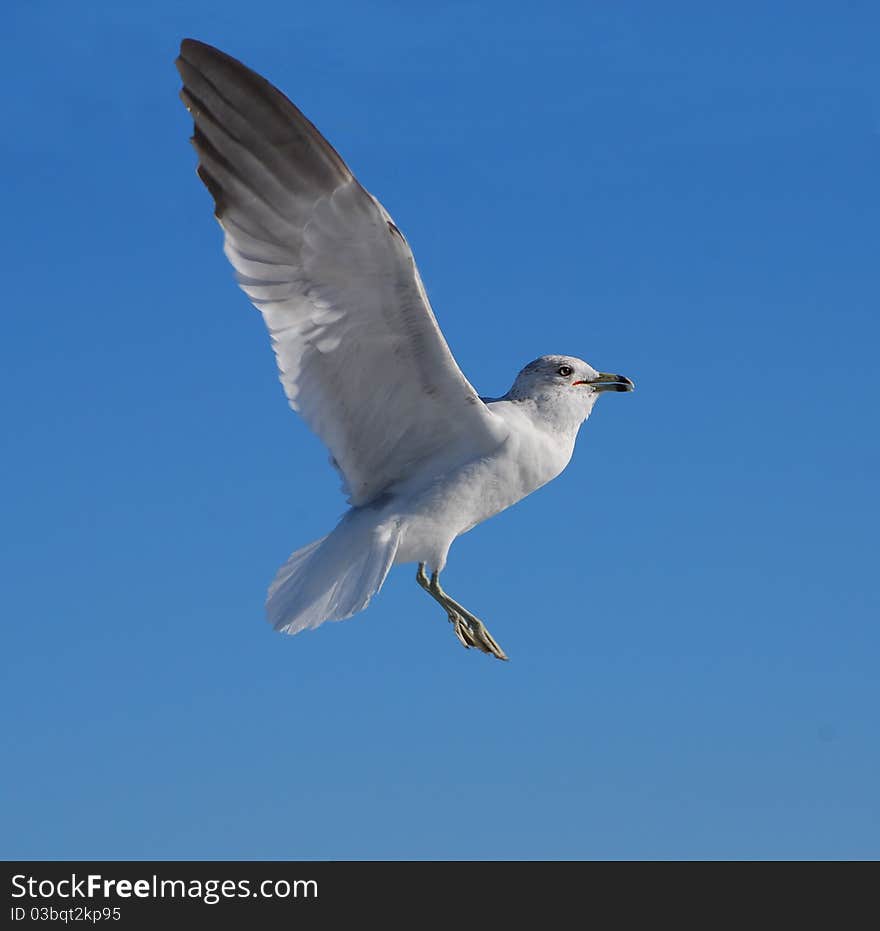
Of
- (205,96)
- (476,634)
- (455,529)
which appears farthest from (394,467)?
(205,96)

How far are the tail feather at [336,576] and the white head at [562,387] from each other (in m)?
1.35

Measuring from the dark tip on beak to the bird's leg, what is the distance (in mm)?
1745

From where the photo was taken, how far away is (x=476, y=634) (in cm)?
898

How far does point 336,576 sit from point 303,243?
2006 mm

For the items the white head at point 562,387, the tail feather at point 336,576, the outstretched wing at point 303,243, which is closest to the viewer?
the outstretched wing at point 303,243

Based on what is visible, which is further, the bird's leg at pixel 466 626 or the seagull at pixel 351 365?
the bird's leg at pixel 466 626

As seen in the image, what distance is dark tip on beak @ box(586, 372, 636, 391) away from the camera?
968cm

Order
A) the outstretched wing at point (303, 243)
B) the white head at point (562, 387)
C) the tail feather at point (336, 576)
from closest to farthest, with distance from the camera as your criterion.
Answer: the outstretched wing at point (303, 243)
the tail feather at point (336, 576)
the white head at point (562, 387)

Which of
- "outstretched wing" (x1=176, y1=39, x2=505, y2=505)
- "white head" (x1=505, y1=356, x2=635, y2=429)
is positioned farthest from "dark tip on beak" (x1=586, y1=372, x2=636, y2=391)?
"outstretched wing" (x1=176, y1=39, x2=505, y2=505)

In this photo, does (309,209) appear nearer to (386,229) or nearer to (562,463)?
(386,229)

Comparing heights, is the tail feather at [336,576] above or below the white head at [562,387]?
below

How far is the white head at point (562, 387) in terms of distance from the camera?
9.43m

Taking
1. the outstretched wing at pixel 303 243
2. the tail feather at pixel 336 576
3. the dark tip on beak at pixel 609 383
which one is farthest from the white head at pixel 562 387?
the tail feather at pixel 336 576

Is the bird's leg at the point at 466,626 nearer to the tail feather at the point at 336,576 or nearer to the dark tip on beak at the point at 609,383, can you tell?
the tail feather at the point at 336,576
